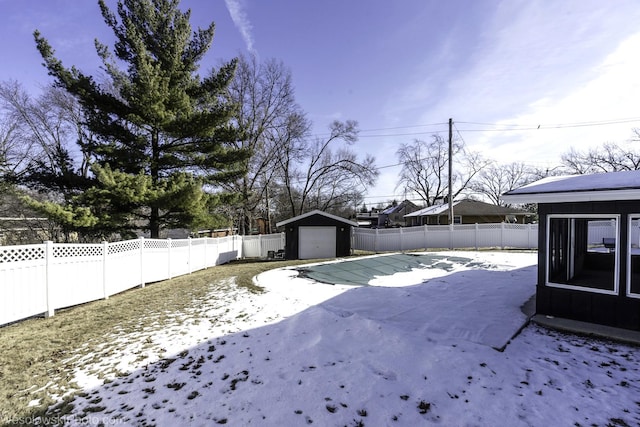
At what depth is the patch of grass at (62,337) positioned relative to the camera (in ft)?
10.2

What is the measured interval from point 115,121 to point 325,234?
466 inches

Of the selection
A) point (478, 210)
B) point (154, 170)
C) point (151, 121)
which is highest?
point (151, 121)

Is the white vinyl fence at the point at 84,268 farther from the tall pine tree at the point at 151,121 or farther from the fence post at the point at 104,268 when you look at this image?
the tall pine tree at the point at 151,121

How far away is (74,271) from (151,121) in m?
7.92

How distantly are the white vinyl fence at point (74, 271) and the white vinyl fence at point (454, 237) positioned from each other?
1211 cm

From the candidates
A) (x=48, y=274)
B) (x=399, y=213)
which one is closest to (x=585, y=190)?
(x=48, y=274)

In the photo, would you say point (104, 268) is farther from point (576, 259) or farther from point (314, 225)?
point (314, 225)

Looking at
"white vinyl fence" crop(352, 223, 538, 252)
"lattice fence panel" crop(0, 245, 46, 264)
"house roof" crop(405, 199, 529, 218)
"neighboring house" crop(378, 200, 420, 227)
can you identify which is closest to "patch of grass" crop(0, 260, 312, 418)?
"lattice fence panel" crop(0, 245, 46, 264)

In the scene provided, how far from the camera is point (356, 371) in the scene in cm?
352

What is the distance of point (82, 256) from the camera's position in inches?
247

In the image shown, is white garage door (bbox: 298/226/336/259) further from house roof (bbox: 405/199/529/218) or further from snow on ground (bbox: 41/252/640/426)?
house roof (bbox: 405/199/529/218)

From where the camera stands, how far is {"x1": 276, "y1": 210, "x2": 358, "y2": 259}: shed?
1797 centimetres

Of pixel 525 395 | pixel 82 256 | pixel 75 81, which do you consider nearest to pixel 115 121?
pixel 75 81

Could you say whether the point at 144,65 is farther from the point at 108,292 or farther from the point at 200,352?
the point at 200,352
